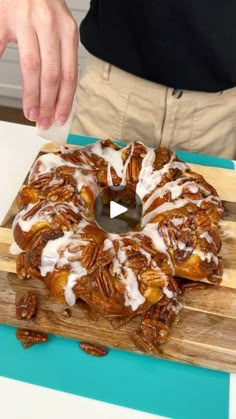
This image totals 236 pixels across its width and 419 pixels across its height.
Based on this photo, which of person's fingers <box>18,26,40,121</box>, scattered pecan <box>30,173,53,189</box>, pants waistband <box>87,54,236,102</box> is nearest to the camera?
person's fingers <box>18,26,40,121</box>

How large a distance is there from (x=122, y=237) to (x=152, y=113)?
0.54 m

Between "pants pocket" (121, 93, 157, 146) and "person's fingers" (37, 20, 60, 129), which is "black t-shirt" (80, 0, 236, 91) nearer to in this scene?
"pants pocket" (121, 93, 157, 146)

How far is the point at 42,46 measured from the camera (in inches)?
37.0

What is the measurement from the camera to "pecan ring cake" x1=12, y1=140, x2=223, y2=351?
994 millimetres

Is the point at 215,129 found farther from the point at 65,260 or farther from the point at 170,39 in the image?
the point at 65,260

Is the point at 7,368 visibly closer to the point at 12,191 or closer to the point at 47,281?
the point at 47,281

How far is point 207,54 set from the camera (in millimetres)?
1314

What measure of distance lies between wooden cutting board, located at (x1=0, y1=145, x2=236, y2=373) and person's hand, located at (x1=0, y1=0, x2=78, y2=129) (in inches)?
13.7

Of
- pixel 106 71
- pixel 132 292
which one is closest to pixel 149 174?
pixel 132 292

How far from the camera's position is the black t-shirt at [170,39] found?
4.16 feet

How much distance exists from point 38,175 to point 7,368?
404 millimetres

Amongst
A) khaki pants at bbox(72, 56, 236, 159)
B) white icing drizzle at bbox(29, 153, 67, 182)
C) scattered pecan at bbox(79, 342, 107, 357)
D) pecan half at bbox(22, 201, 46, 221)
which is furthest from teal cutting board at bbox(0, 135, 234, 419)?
khaki pants at bbox(72, 56, 236, 159)

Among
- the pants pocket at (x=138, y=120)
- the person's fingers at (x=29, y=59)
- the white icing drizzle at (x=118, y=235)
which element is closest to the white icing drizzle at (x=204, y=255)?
the white icing drizzle at (x=118, y=235)

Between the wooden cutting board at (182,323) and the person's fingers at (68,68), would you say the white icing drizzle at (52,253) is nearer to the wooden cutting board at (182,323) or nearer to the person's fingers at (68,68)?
the wooden cutting board at (182,323)
